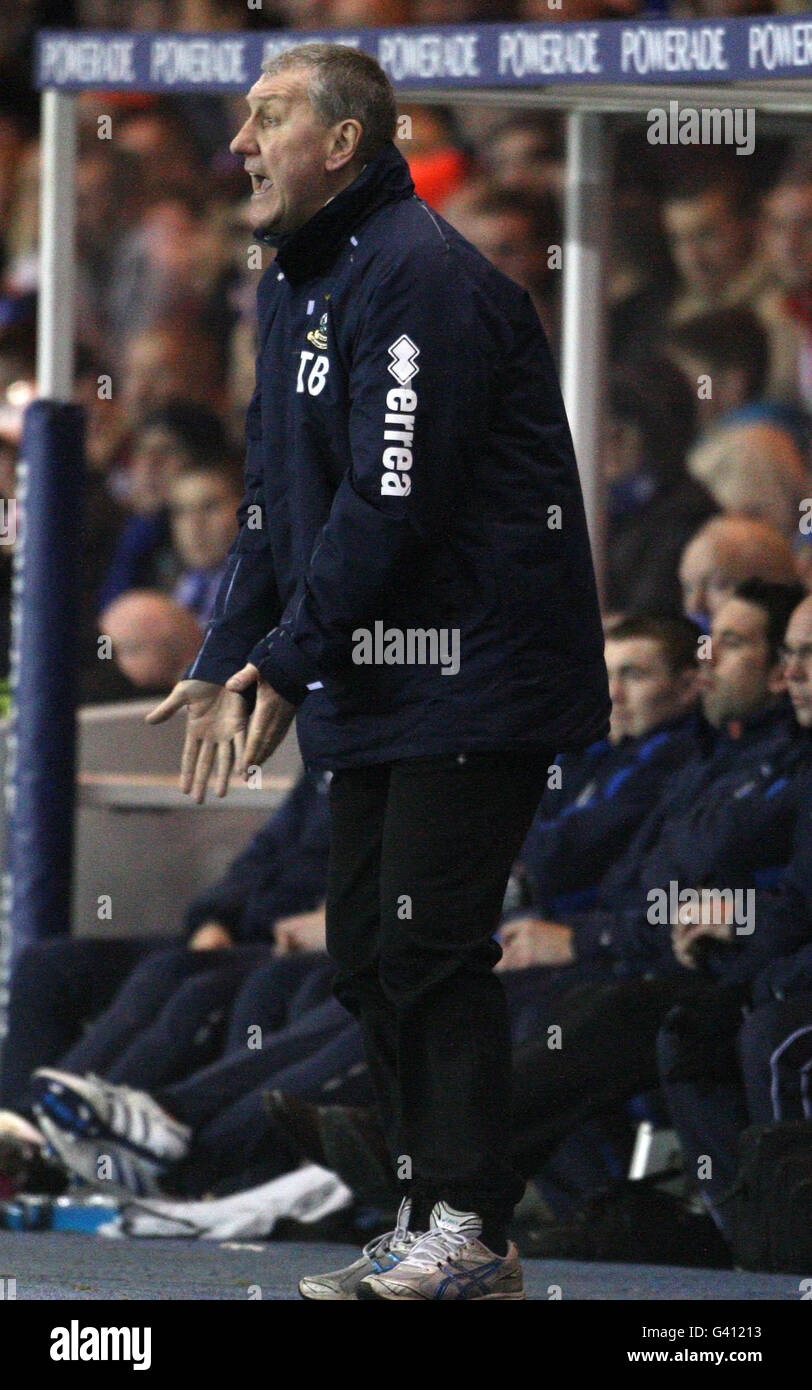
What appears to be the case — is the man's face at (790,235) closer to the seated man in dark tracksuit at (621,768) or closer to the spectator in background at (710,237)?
the spectator in background at (710,237)

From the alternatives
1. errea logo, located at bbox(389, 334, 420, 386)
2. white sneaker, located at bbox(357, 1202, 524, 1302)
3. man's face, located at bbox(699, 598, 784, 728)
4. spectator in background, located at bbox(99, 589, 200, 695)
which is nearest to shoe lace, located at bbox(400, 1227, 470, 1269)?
white sneaker, located at bbox(357, 1202, 524, 1302)

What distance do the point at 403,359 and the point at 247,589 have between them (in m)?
0.49

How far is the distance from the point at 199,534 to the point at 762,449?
69.0 inches

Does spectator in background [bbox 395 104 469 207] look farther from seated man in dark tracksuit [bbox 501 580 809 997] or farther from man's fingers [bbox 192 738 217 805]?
man's fingers [bbox 192 738 217 805]

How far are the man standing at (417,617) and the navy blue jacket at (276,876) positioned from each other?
2497 mm

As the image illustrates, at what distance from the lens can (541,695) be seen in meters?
3.18

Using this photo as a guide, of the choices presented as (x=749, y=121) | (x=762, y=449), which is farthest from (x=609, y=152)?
(x=762, y=449)

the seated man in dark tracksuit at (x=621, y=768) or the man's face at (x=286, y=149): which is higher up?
the man's face at (x=286, y=149)

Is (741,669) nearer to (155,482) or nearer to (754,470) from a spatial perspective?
(754,470)

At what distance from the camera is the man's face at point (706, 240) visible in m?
Answer: 7.06

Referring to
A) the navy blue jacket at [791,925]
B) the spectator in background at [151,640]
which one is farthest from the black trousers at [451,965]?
the spectator in background at [151,640]

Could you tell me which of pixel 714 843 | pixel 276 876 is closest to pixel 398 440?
pixel 714 843

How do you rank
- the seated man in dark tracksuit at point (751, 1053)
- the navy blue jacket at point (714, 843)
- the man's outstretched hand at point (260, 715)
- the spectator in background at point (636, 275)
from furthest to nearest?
the spectator in background at point (636, 275) < the navy blue jacket at point (714, 843) < the seated man in dark tracksuit at point (751, 1053) < the man's outstretched hand at point (260, 715)
